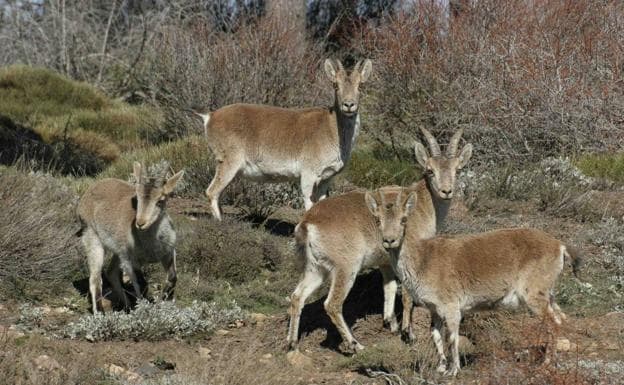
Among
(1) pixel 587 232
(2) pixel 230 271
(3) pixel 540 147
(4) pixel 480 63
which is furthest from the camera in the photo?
(4) pixel 480 63

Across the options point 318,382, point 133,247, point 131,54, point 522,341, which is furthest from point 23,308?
point 131,54

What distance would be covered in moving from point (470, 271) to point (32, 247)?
16.5ft

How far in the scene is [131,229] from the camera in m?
9.74

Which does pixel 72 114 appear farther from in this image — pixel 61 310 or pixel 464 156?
pixel 464 156

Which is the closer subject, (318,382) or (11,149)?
(318,382)

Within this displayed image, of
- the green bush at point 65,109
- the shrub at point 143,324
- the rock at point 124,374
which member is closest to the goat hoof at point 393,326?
the shrub at point 143,324

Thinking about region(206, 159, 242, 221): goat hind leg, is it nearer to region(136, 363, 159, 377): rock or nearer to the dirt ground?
the dirt ground

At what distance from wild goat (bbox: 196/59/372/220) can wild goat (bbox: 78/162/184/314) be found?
225cm

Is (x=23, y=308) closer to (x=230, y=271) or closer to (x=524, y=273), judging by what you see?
(x=230, y=271)

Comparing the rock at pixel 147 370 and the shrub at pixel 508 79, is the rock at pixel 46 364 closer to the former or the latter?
the rock at pixel 147 370

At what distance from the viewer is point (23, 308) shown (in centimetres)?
966

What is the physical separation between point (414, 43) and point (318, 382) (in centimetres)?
1143

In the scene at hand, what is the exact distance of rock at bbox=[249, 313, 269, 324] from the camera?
387 inches

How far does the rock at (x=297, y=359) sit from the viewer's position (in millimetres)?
8539
